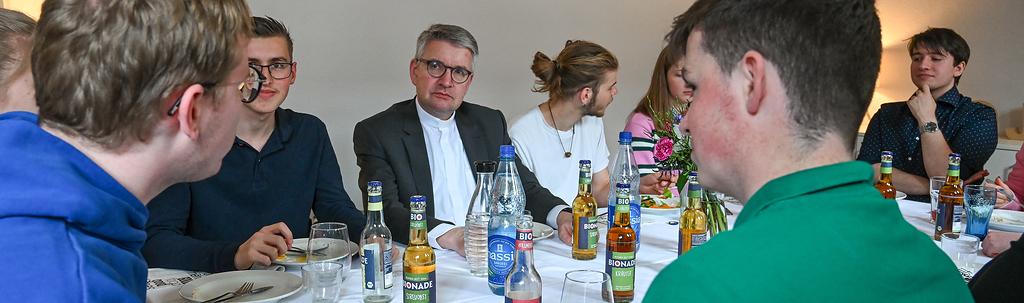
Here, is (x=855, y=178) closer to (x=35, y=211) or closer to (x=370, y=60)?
(x=35, y=211)

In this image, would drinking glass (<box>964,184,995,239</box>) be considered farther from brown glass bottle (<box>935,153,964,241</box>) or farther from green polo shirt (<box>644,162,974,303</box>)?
green polo shirt (<box>644,162,974,303</box>)

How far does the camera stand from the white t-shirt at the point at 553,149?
3156mm

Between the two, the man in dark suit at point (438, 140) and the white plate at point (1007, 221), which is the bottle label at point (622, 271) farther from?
the white plate at point (1007, 221)

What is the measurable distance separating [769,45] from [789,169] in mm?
164

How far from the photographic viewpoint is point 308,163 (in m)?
2.35

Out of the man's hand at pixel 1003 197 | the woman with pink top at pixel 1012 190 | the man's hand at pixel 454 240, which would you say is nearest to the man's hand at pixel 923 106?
the woman with pink top at pixel 1012 190

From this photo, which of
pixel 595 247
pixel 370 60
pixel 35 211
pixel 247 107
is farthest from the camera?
pixel 370 60

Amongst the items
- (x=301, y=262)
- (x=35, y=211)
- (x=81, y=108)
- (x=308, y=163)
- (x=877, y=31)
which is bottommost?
(x=301, y=262)

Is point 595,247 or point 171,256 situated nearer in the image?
point 171,256

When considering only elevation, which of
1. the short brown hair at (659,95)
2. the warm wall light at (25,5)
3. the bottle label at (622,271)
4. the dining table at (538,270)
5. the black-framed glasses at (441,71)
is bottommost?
the dining table at (538,270)

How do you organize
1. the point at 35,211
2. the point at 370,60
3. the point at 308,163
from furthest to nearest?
the point at 370,60 < the point at 308,163 < the point at 35,211

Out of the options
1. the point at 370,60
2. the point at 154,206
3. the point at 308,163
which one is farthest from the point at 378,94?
the point at 154,206

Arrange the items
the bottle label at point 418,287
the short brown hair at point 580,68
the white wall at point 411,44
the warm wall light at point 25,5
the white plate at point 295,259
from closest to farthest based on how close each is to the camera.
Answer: the bottle label at point 418,287 → the white plate at point 295,259 → the warm wall light at point 25,5 → the short brown hair at point 580,68 → the white wall at point 411,44

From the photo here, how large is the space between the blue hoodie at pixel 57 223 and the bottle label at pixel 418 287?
0.54m
